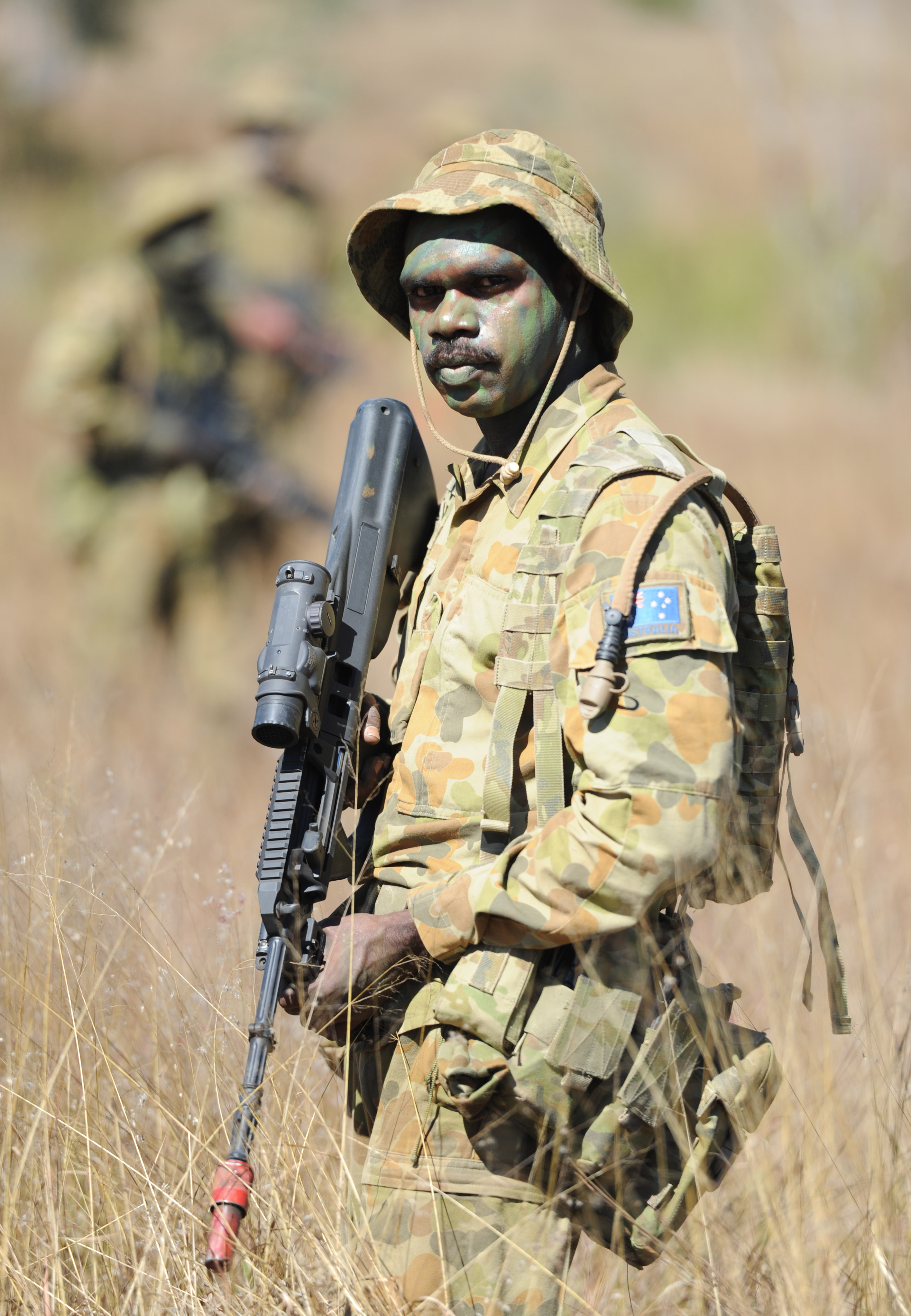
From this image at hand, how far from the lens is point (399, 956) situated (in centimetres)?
186

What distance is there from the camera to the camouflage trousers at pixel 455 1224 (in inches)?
72.6

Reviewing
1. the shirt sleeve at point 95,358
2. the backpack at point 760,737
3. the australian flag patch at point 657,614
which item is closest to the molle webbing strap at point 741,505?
the backpack at point 760,737

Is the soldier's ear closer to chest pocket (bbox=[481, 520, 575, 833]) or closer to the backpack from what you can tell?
the backpack

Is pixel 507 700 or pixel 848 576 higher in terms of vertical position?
pixel 848 576

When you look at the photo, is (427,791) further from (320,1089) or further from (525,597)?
(320,1089)

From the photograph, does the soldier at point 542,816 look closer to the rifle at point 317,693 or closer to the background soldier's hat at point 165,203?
the rifle at point 317,693

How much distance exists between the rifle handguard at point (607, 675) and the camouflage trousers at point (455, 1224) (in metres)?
0.57

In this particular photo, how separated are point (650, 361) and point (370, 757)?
14.5 meters

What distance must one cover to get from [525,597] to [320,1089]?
4.28ft

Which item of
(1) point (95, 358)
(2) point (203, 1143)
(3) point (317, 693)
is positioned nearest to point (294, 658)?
(3) point (317, 693)

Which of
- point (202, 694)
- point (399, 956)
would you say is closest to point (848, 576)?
point (202, 694)

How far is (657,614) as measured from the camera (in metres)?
1.64

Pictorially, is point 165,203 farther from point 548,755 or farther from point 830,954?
point 830,954

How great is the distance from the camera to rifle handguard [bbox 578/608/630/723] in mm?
1620
